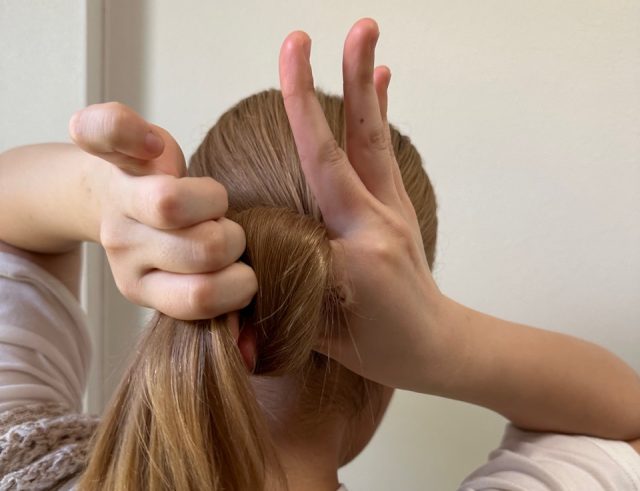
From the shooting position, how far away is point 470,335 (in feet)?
1.79

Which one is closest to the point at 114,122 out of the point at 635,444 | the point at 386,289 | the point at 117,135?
the point at 117,135

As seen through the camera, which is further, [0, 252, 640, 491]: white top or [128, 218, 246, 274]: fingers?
[0, 252, 640, 491]: white top

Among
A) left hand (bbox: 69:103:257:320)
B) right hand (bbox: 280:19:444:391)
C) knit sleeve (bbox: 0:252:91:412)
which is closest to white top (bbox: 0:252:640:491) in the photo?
knit sleeve (bbox: 0:252:91:412)

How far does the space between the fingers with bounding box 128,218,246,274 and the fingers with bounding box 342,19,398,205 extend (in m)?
0.11

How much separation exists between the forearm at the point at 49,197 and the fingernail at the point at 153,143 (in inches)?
5.4

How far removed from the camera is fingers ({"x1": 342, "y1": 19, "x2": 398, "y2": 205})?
0.39 m

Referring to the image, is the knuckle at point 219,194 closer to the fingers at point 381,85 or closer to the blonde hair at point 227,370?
the blonde hair at point 227,370

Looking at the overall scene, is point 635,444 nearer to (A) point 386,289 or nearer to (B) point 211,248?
(A) point 386,289

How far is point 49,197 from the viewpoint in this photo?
2.02 feet

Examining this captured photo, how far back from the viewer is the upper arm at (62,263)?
0.72m

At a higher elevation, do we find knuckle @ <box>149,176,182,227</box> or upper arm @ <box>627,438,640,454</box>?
knuckle @ <box>149,176,182,227</box>

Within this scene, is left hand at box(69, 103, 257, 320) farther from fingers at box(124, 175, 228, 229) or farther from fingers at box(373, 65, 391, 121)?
fingers at box(373, 65, 391, 121)

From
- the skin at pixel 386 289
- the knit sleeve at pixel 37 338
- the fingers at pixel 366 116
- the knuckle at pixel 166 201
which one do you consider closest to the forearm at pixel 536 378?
the skin at pixel 386 289

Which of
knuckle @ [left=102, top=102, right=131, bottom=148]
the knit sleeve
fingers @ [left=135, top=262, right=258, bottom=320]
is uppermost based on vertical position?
knuckle @ [left=102, top=102, right=131, bottom=148]
